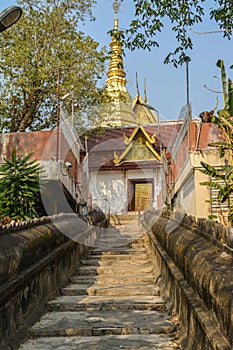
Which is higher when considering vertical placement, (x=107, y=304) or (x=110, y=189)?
(x=110, y=189)

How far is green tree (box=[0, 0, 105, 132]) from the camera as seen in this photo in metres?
17.8

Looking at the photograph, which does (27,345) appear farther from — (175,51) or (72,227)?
(175,51)

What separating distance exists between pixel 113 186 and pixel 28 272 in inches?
792

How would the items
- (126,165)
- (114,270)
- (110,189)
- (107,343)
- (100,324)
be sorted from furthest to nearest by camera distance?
(110,189) < (126,165) < (114,270) < (100,324) < (107,343)

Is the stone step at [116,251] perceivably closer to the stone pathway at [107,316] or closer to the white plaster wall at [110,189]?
the stone pathway at [107,316]

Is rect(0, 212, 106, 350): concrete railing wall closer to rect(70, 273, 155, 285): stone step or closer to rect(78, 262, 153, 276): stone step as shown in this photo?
rect(70, 273, 155, 285): stone step

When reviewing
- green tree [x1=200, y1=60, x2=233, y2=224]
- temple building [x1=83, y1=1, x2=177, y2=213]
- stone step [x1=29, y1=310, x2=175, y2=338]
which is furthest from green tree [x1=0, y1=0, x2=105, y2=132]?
stone step [x1=29, y1=310, x2=175, y2=338]

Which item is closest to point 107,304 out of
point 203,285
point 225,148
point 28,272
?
point 28,272

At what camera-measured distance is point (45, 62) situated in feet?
58.5

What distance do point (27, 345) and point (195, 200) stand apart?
7.86 m

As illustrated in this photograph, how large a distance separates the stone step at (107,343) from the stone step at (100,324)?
7 centimetres

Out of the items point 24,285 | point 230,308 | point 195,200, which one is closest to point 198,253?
point 230,308

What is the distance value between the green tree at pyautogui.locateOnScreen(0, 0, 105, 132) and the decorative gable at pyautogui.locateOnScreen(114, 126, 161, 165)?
5076 millimetres

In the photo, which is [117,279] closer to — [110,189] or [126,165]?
[126,165]
